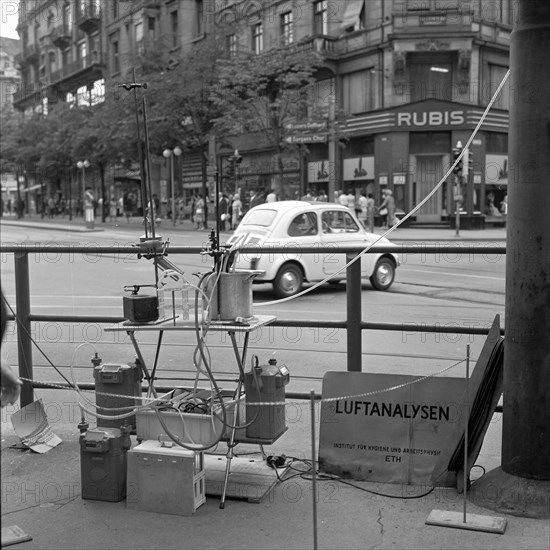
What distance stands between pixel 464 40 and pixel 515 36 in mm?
35458

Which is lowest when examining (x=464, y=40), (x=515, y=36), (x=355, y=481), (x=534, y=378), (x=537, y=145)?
(x=355, y=481)

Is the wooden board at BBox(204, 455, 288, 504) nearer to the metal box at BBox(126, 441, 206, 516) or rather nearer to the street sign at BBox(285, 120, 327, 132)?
the metal box at BBox(126, 441, 206, 516)

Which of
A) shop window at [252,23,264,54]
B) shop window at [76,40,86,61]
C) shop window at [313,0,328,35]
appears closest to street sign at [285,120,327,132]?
shop window at [313,0,328,35]

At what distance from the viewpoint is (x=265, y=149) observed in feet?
145

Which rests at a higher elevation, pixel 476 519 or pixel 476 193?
pixel 476 193

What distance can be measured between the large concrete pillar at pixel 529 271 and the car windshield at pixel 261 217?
1086 centimetres

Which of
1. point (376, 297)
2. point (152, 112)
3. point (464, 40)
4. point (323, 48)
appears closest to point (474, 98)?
point (464, 40)

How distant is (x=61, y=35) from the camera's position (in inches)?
2601

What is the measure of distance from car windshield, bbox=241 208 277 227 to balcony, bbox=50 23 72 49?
5501cm

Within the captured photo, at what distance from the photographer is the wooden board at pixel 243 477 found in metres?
4.43

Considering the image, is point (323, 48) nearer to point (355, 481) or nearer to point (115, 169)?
point (115, 169)

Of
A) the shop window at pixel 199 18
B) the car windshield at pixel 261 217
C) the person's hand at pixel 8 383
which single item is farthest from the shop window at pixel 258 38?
the person's hand at pixel 8 383

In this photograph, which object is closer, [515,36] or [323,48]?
[515,36]

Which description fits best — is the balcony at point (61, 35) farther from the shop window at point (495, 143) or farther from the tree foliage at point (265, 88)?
the shop window at point (495, 143)
